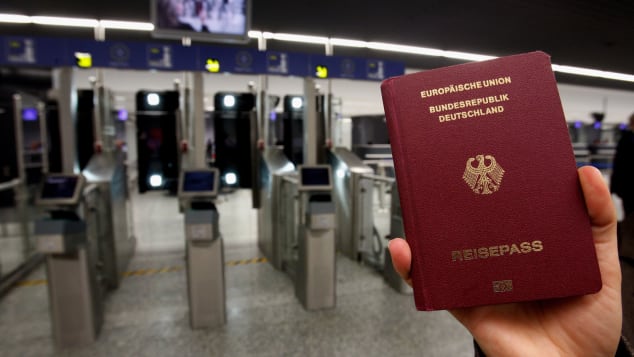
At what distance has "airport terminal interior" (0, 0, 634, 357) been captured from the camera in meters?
2.79

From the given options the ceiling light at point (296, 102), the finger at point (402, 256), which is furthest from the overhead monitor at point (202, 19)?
the finger at point (402, 256)

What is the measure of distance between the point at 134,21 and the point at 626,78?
657cm

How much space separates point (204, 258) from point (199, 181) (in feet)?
2.24

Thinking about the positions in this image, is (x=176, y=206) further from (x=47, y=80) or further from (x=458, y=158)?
(x=458, y=158)

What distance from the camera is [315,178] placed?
3514 mm

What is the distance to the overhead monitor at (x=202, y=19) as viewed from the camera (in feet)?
10.3

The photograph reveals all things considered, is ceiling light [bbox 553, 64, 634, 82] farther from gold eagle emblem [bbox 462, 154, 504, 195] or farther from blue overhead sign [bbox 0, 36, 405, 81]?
blue overhead sign [bbox 0, 36, 405, 81]

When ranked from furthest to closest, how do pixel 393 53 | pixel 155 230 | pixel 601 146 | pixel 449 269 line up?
pixel 601 146 < pixel 393 53 < pixel 155 230 < pixel 449 269

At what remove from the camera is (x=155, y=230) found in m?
6.49

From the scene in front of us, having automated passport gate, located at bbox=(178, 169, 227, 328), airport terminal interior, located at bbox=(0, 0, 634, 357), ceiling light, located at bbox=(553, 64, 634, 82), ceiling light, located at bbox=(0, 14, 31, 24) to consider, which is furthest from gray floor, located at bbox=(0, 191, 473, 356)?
ceiling light, located at bbox=(0, 14, 31, 24)

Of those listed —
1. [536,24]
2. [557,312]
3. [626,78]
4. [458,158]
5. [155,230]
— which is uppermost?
[536,24]

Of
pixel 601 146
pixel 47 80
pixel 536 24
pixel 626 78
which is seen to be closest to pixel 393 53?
Result: pixel 536 24

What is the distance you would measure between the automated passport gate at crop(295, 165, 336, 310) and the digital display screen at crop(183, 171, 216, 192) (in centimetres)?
84

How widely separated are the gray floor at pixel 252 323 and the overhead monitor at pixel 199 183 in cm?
18
